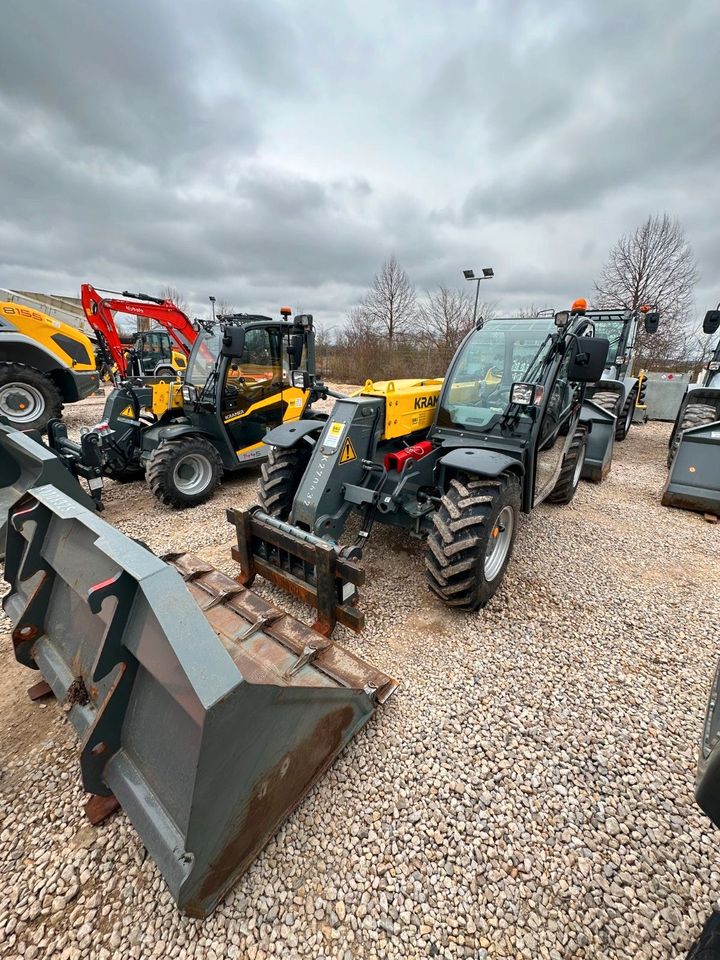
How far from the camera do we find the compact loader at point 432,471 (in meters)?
2.94

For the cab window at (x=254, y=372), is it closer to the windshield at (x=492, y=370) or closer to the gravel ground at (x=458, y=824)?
the windshield at (x=492, y=370)

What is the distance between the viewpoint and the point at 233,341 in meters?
5.09

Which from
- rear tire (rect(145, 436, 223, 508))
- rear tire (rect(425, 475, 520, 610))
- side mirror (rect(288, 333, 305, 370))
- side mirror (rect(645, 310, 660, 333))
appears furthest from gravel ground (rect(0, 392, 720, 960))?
side mirror (rect(645, 310, 660, 333))

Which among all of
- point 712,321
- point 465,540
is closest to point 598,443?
point 712,321

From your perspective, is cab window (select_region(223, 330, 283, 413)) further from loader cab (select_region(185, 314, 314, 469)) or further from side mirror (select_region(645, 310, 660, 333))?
side mirror (select_region(645, 310, 660, 333))

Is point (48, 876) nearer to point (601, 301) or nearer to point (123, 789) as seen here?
point (123, 789)

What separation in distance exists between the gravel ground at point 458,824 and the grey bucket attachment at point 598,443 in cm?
389

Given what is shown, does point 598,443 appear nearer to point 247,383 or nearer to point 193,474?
point 247,383

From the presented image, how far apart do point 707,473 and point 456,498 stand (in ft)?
15.9

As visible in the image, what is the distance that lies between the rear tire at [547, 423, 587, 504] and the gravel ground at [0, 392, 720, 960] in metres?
2.30

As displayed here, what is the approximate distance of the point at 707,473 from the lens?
218 inches

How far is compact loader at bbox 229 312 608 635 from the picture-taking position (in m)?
2.94

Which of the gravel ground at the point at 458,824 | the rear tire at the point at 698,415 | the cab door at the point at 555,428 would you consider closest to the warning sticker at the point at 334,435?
the gravel ground at the point at 458,824

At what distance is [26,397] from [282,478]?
7.50 m
